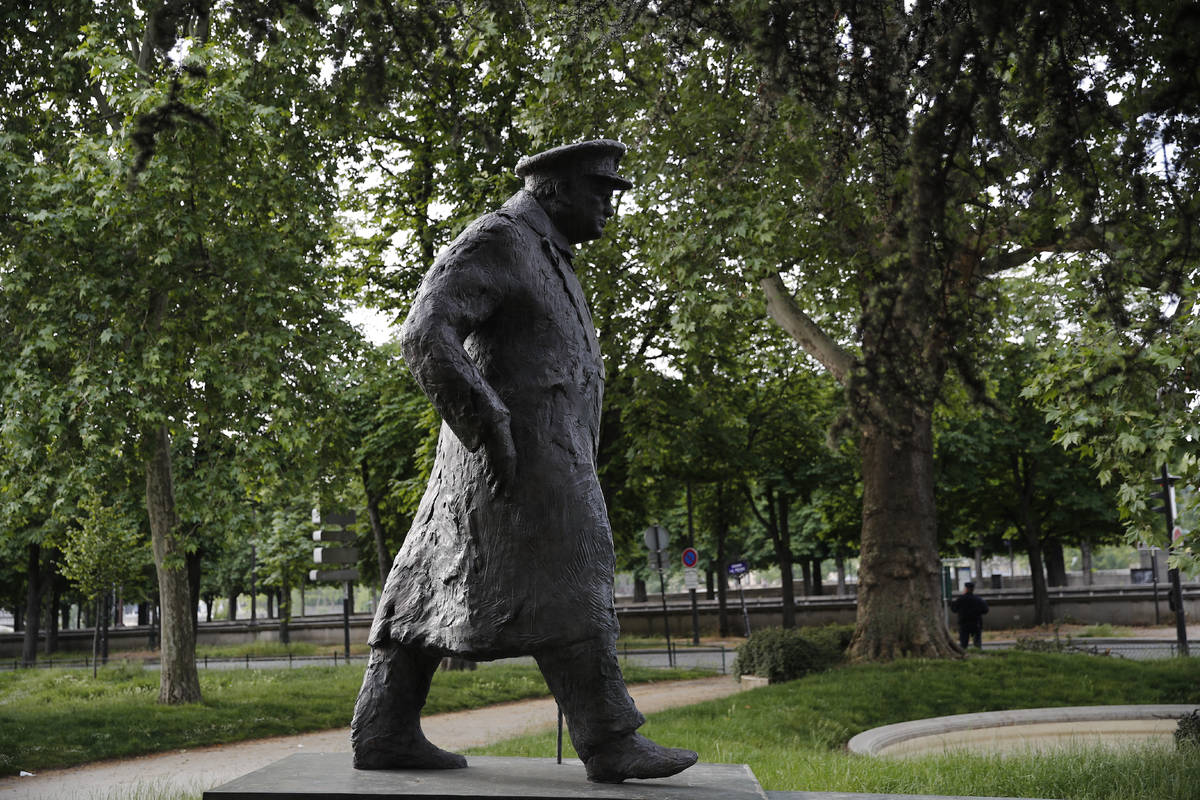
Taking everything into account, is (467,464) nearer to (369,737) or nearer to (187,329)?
(369,737)

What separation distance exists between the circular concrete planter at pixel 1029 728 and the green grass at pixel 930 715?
86 cm

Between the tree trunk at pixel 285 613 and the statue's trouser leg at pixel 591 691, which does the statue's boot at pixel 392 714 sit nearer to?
the statue's trouser leg at pixel 591 691

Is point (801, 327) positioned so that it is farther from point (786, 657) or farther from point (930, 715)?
point (930, 715)

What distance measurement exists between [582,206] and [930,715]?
1027 cm

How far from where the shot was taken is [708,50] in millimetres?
13742

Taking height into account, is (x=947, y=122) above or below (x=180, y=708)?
above

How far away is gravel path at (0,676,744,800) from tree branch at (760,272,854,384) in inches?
221

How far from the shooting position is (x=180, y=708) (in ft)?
50.8

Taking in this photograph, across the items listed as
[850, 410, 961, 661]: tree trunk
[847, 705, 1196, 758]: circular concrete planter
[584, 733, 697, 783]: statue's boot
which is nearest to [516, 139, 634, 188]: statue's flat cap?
[584, 733, 697, 783]: statue's boot

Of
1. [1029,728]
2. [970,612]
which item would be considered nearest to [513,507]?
[1029,728]

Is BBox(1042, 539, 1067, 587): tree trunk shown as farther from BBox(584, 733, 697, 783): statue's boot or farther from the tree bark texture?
BBox(584, 733, 697, 783): statue's boot

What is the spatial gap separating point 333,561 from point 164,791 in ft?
44.1

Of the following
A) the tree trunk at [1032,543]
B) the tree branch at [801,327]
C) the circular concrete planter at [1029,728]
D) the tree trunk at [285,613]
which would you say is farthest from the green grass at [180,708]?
the tree trunk at [1032,543]

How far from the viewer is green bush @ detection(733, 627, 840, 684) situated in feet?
54.0
